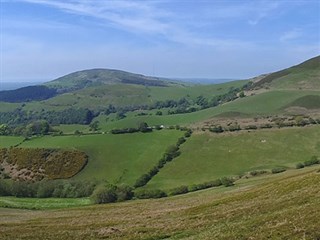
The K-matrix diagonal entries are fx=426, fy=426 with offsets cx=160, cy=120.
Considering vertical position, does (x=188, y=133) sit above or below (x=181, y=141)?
above

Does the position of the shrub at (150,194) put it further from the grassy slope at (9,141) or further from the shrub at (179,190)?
the grassy slope at (9,141)

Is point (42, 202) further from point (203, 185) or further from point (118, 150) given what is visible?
point (118, 150)

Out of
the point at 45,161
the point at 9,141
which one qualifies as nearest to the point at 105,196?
the point at 45,161

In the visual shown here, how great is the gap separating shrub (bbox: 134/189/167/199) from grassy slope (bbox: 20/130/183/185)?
1593 cm

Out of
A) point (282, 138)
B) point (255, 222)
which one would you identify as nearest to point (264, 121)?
point (282, 138)

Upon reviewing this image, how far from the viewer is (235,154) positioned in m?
137

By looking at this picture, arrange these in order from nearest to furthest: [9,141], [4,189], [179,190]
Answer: [179,190] → [4,189] → [9,141]

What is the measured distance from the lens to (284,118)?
180 meters

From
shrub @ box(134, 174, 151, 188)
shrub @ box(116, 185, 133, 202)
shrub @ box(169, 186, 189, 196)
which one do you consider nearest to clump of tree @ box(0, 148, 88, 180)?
shrub @ box(134, 174, 151, 188)

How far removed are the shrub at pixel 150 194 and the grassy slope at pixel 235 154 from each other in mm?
9285

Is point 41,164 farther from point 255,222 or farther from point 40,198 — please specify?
point 255,222

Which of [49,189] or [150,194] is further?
[49,189]

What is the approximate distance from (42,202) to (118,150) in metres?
44.6

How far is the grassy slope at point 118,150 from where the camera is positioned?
444 ft
